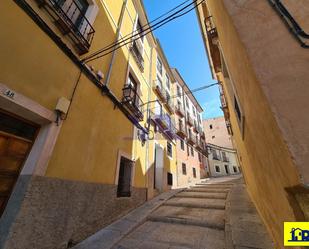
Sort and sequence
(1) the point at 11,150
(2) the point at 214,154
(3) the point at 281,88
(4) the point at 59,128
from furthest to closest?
1. (2) the point at 214,154
2. (4) the point at 59,128
3. (1) the point at 11,150
4. (3) the point at 281,88

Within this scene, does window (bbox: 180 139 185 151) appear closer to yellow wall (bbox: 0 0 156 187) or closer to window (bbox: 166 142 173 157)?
window (bbox: 166 142 173 157)

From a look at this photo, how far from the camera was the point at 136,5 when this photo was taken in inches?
353

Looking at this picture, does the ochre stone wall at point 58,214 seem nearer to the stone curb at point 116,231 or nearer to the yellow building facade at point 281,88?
the stone curb at point 116,231

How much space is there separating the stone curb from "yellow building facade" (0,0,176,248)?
0.19 meters

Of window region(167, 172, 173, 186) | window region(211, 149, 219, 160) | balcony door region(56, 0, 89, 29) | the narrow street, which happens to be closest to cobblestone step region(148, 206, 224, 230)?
the narrow street

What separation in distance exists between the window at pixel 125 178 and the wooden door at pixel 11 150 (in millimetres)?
3096

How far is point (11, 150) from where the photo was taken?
9.16 feet

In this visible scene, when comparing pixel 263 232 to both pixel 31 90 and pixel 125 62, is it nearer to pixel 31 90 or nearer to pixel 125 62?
pixel 31 90

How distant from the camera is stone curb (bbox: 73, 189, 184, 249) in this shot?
320cm

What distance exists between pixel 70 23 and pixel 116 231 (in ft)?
18.0

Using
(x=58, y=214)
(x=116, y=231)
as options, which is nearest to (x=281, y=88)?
(x=58, y=214)

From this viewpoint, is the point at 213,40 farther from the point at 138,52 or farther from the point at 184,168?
the point at 184,168

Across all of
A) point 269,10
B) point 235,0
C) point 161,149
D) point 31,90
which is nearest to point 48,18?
point 31,90

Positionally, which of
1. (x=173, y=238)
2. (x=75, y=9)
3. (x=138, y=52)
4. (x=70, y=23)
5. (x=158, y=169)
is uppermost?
(x=138, y=52)
